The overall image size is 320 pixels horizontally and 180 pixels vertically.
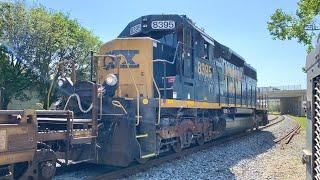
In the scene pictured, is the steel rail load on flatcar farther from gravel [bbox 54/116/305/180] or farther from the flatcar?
the flatcar

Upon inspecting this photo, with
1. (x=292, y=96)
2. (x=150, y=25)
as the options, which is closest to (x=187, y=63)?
(x=150, y=25)

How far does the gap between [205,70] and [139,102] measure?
3.95 meters

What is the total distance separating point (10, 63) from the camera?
91.4ft

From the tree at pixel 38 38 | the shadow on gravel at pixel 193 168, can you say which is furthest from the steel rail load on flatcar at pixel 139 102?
the tree at pixel 38 38

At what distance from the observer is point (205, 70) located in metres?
11.8

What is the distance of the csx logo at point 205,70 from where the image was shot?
37.0 feet

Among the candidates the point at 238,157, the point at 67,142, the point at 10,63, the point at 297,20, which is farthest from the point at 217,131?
the point at 10,63

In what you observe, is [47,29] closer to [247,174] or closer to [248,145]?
[248,145]

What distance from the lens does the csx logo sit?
1127cm

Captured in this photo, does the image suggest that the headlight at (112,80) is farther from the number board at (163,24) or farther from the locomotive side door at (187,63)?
the number board at (163,24)

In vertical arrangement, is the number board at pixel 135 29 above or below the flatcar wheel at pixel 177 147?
above

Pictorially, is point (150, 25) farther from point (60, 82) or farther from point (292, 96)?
point (292, 96)

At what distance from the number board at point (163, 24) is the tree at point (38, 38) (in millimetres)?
16964

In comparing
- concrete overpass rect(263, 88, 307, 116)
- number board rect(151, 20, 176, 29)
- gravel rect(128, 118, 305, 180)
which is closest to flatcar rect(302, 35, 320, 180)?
gravel rect(128, 118, 305, 180)
